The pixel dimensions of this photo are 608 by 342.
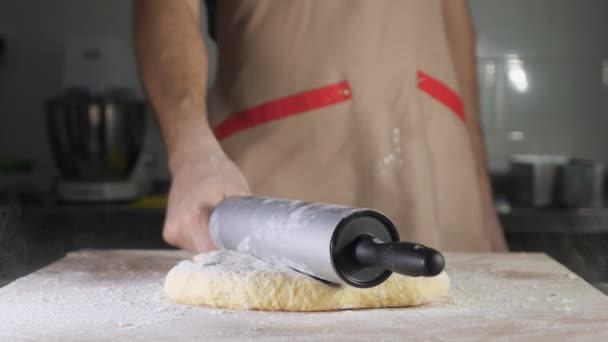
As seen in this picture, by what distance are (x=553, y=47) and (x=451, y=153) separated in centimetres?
144

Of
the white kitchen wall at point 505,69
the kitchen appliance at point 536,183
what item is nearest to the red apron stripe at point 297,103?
the kitchen appliance at point 536,183

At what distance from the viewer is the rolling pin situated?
28.2 inches

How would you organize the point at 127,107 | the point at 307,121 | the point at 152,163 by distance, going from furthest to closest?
1. the point at 152,163
2. the point at 127,107
3. the point at 307,121

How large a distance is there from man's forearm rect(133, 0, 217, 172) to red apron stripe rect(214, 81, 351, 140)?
15cm

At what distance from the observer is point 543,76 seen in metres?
2.70

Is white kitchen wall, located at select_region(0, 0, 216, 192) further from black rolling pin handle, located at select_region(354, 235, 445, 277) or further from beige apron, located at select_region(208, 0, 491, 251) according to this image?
black rolling pin handle, located at select_region(354, 235, 445, 277)

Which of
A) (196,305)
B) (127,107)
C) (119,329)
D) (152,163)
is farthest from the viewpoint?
(152,163)

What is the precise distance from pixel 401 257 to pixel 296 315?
5.4 inches

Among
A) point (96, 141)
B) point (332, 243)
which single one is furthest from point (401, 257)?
point (96, 141)

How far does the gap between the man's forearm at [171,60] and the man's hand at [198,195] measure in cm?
8

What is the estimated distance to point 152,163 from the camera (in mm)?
2607

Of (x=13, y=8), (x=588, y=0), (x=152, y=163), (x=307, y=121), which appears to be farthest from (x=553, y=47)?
(x=13, y=8)

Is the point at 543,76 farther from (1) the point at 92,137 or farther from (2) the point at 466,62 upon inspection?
(1) the point at 92,137

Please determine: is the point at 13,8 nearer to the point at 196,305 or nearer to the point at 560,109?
the point at 560,109
